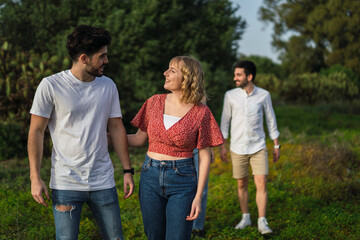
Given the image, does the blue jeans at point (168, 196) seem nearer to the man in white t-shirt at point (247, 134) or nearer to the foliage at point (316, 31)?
the man in white t-shirt at point (247, 134)

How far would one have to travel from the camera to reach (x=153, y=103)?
10.6ft

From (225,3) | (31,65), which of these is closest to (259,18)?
(225,3)

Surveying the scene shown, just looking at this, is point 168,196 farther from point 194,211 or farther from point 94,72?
point 94,72

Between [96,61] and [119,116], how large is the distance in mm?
479

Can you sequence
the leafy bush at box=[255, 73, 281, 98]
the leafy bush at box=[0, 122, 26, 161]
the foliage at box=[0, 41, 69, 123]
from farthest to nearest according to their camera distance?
the leafy bush at box=[255, 73, 281, 98] < the foliage at box=[0, 41, 69, 123] < the leafy bush at box=[0, 122, 26, 161]

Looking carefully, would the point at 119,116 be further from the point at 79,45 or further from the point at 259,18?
the point at 259,18

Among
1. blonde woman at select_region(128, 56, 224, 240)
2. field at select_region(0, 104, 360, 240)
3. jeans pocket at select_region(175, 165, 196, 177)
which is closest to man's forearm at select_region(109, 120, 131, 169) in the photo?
blonde woman at select_region(128, 56, 224, 240)

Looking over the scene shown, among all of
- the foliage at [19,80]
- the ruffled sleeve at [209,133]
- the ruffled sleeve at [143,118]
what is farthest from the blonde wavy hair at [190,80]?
the foliage at [19,80]

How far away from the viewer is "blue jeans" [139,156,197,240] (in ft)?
9.61

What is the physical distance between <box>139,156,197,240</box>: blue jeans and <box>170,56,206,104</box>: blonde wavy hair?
1.63 feet

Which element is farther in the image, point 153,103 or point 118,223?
point 153,103

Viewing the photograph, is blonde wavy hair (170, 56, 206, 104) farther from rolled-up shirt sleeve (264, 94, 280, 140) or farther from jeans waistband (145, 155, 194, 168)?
rolled-up shirt sleeve (264, 94, 280, 140)

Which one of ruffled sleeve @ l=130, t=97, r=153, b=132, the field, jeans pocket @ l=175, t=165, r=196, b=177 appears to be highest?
ruffled sleeve @ l=130, t=97, r=153, b=132

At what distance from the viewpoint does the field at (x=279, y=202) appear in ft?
16.3
